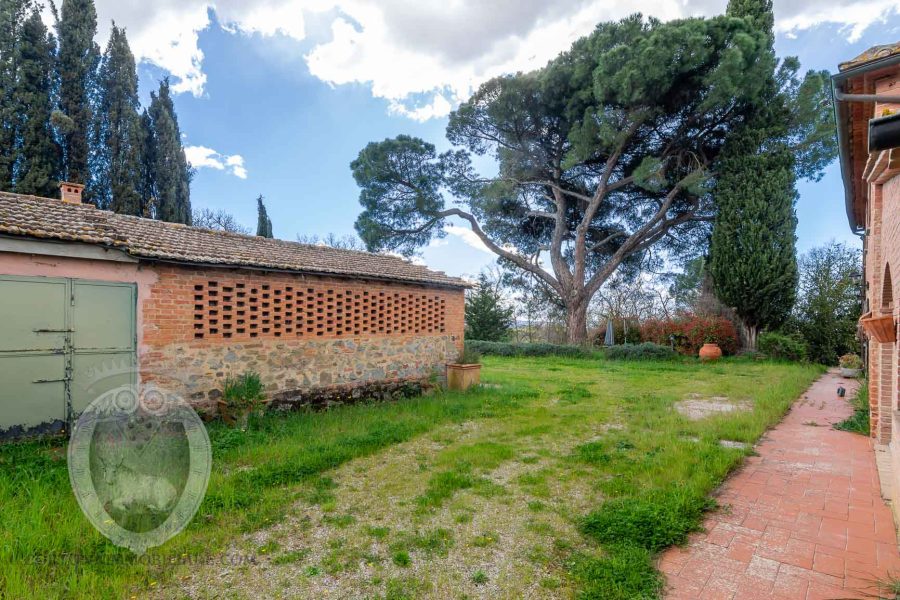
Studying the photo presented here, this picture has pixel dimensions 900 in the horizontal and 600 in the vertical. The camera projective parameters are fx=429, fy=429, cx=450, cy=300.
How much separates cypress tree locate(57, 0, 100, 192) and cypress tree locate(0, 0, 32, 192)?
1250 millimetres

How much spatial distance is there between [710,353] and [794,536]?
14424 millimetres

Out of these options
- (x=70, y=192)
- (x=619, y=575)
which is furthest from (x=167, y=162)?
(x=619, y=575)

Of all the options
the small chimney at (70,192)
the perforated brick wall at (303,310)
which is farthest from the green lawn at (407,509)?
the small chimney at (70,192)

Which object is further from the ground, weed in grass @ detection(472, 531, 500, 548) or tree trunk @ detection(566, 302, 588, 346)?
tree trunk @ detection(566, 302, 588, 346)

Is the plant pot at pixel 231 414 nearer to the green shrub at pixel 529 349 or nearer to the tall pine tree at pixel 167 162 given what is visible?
the green shrub at pixel 529 349

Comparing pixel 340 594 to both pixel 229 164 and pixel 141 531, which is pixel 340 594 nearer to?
pixel 141 531

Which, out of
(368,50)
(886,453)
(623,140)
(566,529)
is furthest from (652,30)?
(566,529)

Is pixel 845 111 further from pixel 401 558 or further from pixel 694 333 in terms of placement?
pixel 694 333

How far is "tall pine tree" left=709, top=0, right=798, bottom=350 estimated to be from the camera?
15586 mm

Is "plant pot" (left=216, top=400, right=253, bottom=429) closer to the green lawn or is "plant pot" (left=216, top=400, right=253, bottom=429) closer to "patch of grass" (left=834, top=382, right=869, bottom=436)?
the green lawn

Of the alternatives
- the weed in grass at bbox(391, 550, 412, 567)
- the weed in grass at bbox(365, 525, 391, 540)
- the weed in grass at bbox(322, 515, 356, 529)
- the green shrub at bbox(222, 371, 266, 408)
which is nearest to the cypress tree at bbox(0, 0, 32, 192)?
the green shrub at bbox(222, 371, 266, 408)

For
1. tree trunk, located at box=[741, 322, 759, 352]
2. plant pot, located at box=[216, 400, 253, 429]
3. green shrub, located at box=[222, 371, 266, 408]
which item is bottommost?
plant pot, located at box=[216, 400, 253, 429]

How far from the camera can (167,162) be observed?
19.6 meters

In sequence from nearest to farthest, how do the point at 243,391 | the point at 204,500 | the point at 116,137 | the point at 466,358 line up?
the point at 204,500
the point at 243,391
the point at 466,358
the point at 116,137
